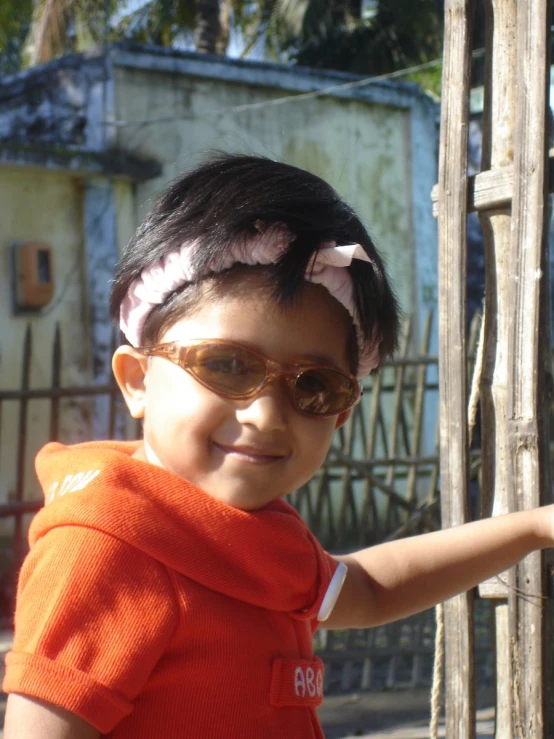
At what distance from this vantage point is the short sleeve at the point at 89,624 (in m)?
1.16

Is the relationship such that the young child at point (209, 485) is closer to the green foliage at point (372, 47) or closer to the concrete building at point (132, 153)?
the concrete building at point (132, 153)

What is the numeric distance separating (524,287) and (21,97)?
23.2 feet

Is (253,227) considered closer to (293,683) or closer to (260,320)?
(260,320)

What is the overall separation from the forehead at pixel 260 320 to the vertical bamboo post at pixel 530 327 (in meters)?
0.74

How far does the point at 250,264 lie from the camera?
140 cm

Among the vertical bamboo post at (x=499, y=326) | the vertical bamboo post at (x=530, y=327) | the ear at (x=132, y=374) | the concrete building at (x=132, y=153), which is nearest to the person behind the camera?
the ear at (x=132, y=374)

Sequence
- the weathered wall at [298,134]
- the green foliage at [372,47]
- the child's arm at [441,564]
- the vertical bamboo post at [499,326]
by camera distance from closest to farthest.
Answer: the child's arm at [441,564]
the vertical bamboo post at [499,326]
the weathered wall at [298,134]
the green foliage at [372,47]

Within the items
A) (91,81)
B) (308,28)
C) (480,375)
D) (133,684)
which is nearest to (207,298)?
(133,684)

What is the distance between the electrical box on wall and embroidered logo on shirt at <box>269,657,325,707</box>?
6.48 metres

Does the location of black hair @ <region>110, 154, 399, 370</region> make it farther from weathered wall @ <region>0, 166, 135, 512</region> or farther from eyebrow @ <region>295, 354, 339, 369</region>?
weathered wall @ <region>0, 166, 135, 512</region>

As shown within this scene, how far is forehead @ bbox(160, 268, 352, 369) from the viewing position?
A: 1375 mm

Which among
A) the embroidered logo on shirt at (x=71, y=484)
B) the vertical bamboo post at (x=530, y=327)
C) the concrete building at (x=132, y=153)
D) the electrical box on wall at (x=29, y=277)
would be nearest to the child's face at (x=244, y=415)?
the embroidered logo on shirt at (x=71, y=484)

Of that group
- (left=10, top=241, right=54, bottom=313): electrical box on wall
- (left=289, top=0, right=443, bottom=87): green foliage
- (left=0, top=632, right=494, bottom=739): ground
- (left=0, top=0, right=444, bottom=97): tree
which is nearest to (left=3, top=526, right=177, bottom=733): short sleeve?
(left=0, top=632, right=494, bottom=739): ground

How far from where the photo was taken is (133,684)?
1202 millimetres
